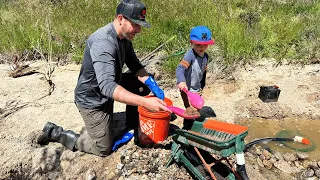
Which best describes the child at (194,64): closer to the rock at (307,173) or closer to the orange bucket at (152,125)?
the orange bucket at (152,125)

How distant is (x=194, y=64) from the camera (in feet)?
10.2

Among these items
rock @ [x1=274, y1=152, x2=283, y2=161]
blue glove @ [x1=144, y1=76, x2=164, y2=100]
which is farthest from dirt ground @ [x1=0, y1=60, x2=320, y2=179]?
blue glove @ [x1=144, y1=76, x2=164, y2=100]

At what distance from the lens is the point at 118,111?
3.90 metres

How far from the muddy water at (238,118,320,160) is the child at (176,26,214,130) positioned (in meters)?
0.96

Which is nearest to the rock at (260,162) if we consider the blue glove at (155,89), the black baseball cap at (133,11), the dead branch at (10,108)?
the blue glove at (155,89)

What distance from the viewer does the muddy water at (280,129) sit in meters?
3.37

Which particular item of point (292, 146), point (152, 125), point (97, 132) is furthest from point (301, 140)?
point (97, 132)

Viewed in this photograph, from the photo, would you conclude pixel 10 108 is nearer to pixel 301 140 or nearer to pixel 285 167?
pixel 285 167

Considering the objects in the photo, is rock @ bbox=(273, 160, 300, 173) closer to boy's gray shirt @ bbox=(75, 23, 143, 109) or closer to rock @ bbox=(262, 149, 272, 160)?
rock @ bbox=(262, 149, 272, 160)

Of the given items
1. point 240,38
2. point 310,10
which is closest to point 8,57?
point 240,38

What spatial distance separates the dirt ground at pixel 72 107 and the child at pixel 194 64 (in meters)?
0.67

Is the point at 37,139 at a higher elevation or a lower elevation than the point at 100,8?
lower

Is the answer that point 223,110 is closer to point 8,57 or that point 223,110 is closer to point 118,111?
point 118,111

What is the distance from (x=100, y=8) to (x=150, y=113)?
4110 mm
